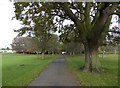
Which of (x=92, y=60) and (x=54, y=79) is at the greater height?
(x=92, y=60)

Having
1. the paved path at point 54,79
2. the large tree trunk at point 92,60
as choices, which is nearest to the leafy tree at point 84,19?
the large tree trunk at point 92,60

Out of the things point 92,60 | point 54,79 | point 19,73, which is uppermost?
point 92,60

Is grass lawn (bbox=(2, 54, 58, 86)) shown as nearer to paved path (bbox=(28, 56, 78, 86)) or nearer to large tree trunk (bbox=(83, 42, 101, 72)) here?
paved path (bbox=(28, 56, 78, 86))

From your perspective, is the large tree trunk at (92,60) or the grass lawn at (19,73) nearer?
the grass lawn at (19,73)

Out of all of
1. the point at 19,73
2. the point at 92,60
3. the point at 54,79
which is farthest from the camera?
the point at 92,60

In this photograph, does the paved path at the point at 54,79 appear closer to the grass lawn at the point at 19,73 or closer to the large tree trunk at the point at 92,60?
the grass lawn at the point at 19,73

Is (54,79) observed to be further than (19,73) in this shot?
No

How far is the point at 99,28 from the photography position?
1120 centimetres

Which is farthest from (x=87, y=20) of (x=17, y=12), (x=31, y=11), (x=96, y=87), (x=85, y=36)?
(x=96, y=87)

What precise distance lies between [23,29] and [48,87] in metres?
7.59

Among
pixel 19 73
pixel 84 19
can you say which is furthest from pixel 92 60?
pixel 19 73

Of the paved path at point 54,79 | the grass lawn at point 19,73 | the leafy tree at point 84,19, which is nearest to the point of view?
the paved path at point 54,79

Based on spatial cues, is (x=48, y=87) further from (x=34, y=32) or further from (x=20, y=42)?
(x=20, y=42)

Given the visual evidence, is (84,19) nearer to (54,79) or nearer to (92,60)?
(92,60)
